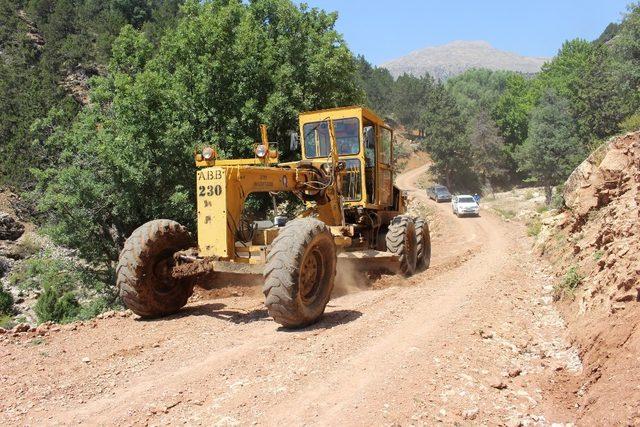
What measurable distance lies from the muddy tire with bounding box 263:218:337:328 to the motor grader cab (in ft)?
0.04

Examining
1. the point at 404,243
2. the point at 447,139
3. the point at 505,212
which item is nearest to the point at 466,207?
the point at 505,212

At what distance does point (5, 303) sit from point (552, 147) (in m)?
40.3

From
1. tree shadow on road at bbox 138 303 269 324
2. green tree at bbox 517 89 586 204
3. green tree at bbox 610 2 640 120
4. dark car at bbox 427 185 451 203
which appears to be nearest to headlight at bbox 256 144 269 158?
tree shadow on road at bbox 138 303 269 324

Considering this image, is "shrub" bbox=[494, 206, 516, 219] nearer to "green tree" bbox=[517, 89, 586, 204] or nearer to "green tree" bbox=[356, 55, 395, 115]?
"green tree" bbox=[517, 89, 586, 204]

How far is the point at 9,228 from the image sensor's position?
3594 centimetres

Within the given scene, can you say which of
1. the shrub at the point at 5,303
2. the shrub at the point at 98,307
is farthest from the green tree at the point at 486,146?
the shrub at the point at 98,307

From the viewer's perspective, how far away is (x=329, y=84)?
59.7 feet

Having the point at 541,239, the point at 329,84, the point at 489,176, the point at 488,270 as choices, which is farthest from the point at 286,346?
the point at 489,176

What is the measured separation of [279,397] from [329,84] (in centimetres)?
1452

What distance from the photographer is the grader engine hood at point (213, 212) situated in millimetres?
7559

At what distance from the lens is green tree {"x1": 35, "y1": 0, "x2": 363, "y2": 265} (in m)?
15.7

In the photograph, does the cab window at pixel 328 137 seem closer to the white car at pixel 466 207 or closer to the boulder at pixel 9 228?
the white car at pixel 466 207

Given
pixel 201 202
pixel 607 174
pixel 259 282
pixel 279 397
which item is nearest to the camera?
pixel 279 397

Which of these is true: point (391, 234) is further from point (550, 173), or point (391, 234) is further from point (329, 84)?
point (550, 173)
